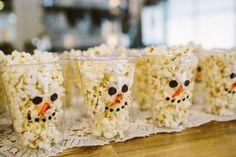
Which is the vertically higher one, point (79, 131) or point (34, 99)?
point (34, 99)

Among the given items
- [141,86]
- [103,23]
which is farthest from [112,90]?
[103,23]

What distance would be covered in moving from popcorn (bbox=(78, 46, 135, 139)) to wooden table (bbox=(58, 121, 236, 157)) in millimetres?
65

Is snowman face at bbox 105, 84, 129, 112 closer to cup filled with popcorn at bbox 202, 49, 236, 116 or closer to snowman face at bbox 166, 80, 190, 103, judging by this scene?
snowman face at bbox 166, 80, 190, 103

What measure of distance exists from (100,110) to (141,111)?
0.33 meters

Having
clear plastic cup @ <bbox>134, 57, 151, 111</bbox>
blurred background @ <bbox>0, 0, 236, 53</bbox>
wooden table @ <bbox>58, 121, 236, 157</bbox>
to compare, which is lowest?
wooden table @ <bbox>58, 121, 236, 157</bbox>

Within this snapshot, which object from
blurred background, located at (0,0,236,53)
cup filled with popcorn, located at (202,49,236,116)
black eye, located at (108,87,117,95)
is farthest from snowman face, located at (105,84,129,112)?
blurred background, located at (0,0,236,53)

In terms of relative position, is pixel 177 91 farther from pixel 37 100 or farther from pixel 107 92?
pixel 37 100

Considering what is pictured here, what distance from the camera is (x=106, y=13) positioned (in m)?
3.97

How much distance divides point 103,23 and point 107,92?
10.6ft

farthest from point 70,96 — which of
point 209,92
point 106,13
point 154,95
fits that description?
point 106,13

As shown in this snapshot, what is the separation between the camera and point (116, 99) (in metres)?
0.87

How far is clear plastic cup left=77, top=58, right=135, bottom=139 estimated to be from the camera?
2.80ft

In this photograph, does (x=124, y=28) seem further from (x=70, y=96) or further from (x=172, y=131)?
(x=172, y=131)

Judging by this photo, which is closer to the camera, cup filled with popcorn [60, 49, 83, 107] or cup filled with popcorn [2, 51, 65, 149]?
cup filled with popcorn [2, 51, 65, 149]
